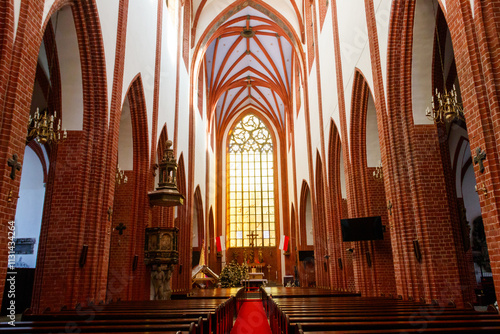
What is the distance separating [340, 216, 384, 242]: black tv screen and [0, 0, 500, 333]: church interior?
4 cm

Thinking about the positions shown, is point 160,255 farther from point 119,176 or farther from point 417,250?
point 417,250

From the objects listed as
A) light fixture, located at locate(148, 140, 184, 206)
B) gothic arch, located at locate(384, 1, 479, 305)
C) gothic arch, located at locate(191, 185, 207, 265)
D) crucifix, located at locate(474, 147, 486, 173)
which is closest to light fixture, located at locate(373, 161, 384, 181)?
gothic arch, located at locate(384, 1, 479, 305)

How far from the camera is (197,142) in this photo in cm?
2030

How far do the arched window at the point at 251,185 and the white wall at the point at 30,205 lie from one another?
16150 mm

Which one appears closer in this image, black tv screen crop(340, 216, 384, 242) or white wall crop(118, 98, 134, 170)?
black tv screen crop(340, 216, 384, 242)

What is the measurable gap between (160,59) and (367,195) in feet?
24.8

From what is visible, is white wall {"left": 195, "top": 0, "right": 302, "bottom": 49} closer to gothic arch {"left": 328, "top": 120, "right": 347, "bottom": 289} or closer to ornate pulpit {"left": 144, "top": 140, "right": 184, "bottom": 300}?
gothic arch {"left": 328, "top": 120, "right": 347, "bottom": 289}

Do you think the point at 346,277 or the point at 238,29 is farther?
the point at 238,29

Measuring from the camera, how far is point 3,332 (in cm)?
349

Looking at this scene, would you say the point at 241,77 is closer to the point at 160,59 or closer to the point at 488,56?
the point at 160,59

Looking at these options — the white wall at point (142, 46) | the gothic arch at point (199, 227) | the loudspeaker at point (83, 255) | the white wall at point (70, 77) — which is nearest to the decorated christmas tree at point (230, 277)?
the gothic arch at point (199, 227)

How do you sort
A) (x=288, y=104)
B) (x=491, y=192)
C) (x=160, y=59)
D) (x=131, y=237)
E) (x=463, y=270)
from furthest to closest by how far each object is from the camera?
(x=288, y=104)
(x=160, y=59)
(x=131, y=237)
(x=463, y=270)
(x=491, y=192)

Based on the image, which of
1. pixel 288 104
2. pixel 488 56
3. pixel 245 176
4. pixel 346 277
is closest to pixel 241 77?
pixel 288 104

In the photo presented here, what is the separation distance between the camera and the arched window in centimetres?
2955
